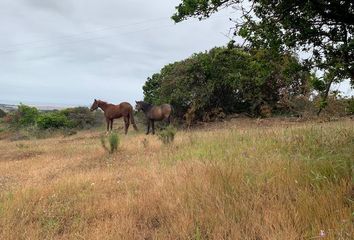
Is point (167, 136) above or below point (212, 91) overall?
below

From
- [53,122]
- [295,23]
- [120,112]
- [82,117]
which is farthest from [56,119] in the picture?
[295,23]

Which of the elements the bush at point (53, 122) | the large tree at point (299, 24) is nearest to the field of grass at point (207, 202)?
the large tree at point (299, 24)

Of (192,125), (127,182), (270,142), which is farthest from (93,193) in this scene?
(192,125)

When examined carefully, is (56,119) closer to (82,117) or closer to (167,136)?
(82,117)

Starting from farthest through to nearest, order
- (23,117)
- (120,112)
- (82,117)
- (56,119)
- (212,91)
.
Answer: (23,117)
(82,117)
(56,119)
(120,112)
(212,91)

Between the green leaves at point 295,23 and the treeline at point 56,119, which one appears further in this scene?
the treeline at point 56,119

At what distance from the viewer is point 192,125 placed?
76.1 feet

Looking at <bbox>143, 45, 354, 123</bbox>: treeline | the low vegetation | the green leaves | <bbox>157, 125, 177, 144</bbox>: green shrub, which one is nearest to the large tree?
the green leaves

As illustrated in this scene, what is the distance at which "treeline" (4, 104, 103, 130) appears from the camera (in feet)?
111

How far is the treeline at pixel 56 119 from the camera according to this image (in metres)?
33.7

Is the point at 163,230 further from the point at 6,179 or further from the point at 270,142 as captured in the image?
the point at 6,179

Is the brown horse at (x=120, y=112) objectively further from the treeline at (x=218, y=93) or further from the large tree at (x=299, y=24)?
the large tree at (x=299, y=24)

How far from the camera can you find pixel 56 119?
33.8m

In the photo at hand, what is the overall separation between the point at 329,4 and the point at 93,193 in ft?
14.7
